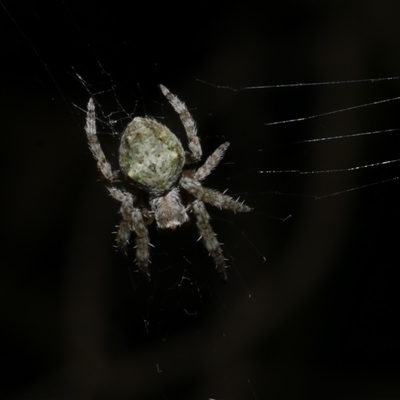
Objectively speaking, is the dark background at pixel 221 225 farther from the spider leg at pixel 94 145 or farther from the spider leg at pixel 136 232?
the spider leg at pixel 94 145

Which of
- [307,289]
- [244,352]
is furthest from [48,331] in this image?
[307,289]

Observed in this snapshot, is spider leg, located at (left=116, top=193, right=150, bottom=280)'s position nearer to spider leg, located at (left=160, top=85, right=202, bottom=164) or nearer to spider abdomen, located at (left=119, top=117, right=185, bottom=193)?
spider abdomen, located at (left=119, top=117, right=185, bottom=193)

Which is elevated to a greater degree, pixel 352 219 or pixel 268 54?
pixel 268 54

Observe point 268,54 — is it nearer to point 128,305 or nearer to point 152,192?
point 152,192

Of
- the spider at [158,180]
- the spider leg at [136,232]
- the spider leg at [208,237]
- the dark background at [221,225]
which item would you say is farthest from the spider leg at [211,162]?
the dark background at [221,225]

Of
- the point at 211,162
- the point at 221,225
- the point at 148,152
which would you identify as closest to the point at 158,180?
the point at 148,152
